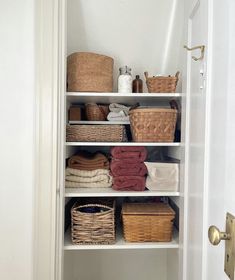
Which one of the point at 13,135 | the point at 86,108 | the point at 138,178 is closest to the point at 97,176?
the point at 138,178

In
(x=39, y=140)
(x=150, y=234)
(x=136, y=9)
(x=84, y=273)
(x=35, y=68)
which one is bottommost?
(x=84, y=273)

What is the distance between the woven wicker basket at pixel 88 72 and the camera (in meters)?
1.49

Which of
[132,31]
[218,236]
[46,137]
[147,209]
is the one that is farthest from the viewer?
[132,31]

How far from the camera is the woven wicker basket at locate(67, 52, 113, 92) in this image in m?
1.49

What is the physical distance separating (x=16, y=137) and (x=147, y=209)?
83 cm

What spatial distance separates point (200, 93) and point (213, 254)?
582mm

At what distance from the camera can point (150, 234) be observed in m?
1.51

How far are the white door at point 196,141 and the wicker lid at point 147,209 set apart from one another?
24 cm

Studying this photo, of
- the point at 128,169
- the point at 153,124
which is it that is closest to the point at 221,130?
the point at 153,124

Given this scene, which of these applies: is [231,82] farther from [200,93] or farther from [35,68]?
[35,68]

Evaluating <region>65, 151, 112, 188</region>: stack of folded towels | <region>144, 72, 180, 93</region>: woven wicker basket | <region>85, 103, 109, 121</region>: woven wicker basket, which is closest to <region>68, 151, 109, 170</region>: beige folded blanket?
<region>65, 151, 112, 188</region>: stack of folded towels

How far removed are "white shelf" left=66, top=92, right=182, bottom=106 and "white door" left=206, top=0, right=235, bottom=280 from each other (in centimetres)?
63

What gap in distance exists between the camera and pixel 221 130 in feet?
2.59

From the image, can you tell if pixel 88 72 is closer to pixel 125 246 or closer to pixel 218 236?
pixel 125 246
